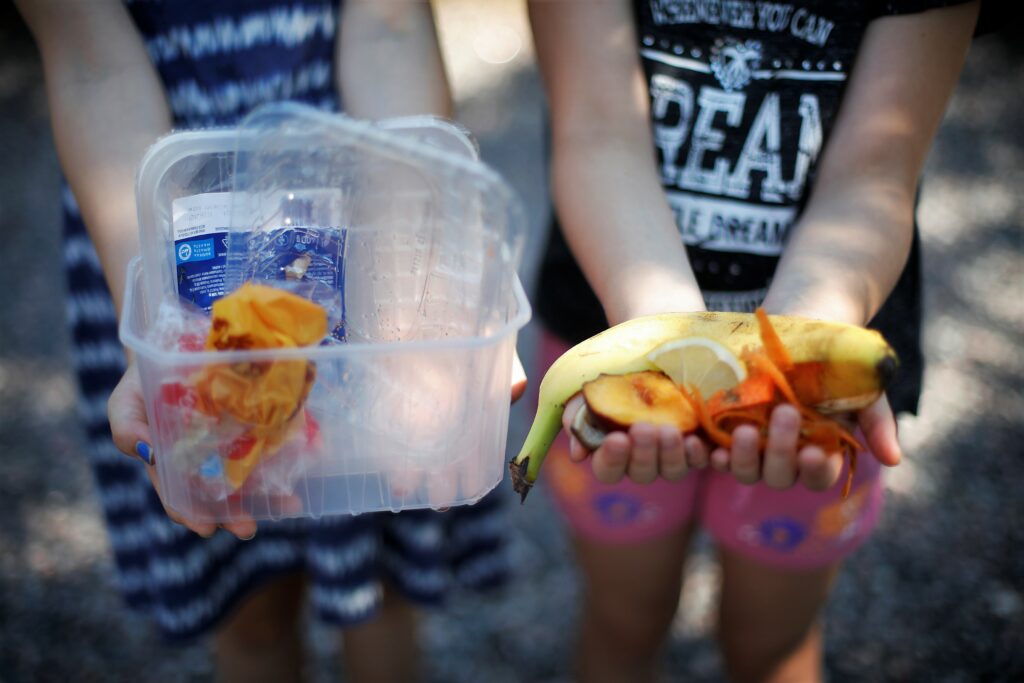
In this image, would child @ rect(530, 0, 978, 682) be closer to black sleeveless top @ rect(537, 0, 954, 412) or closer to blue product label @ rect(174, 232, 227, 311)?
black sleeveless top @ rect(537, 0, 954, 412)

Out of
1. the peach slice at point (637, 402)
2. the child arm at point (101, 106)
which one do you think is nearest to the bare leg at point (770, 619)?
the peach slice at point (637, 402)

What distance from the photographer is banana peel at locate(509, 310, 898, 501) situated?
992mm

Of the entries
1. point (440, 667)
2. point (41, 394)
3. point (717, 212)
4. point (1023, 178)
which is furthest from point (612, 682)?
point (1023, 178)

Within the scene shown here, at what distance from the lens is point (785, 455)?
101 cm

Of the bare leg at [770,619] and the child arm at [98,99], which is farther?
the bare leg at [770,619]

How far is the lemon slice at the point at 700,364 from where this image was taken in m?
1.03

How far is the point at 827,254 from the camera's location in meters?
1.27

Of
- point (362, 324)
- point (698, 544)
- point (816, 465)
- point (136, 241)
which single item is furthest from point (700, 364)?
point (698, 544)

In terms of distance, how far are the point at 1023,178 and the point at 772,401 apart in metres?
3.07

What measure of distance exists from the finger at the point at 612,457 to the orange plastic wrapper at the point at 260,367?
0.35 meters

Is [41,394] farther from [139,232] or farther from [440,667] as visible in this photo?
[139,232]

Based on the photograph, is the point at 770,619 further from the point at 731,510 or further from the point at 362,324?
the point at 362,324

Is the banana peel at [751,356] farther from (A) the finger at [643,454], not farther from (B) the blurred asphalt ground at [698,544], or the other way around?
(B) the blurred asphalt ground at [698,544]

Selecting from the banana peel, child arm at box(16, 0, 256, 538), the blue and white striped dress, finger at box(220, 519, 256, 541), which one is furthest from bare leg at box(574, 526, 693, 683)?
child arm at box(16, 0, 256, 538)
